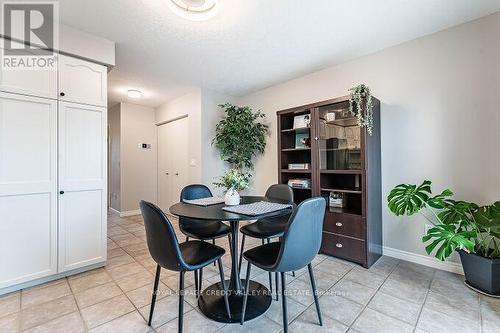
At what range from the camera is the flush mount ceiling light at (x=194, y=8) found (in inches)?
71.9

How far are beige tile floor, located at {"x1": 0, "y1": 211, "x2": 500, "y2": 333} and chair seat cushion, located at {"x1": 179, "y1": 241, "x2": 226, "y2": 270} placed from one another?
476mm

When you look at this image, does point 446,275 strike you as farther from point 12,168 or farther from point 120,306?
point 12,168

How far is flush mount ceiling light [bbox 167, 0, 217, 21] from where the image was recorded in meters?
A: 1.83

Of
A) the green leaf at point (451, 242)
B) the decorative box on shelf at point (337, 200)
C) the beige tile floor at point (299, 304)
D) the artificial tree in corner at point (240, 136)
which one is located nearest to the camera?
the beige tile floor at point (299, 304)

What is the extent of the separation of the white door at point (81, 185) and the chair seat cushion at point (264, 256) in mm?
1801

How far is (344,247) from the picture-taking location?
8.52 feet

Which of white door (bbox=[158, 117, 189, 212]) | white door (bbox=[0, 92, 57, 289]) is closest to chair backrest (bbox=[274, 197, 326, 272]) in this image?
white door (bbox=[0, 92, 57, 289])

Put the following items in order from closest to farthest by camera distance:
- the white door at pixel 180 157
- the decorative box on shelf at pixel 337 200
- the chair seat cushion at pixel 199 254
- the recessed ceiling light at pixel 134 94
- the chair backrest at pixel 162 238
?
1. the chair backrest at pixel 162 238
2. the chair seat cushion at pixel 199 254
3. the decorative box on shelf at pixel 337 200
4. the recessed ceiling light at pixel 134 94
5. the white door at pixel 180 157

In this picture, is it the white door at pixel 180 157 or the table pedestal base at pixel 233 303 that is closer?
the table pedestal base at pixel 233 303

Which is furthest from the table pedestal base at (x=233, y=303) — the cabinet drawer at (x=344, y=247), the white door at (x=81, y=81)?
the white door at (x=81, y=81)

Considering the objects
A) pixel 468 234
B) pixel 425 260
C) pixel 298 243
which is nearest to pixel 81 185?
pixel 298 243

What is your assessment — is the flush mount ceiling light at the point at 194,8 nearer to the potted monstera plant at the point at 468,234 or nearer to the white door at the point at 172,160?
the potted monstera plant at the point at 468,234

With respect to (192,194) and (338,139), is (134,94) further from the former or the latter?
(338,139)

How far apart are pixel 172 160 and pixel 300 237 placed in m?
4.00
